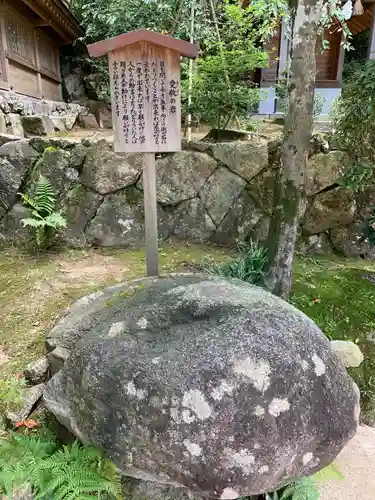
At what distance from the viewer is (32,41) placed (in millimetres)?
9609

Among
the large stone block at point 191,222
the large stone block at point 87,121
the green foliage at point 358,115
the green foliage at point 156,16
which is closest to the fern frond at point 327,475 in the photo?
the large stone block at point 191,222

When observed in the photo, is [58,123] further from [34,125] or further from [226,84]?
[226,84]

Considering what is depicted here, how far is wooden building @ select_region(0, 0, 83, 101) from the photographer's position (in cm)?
777

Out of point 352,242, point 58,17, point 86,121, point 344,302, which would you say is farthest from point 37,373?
point 86,121

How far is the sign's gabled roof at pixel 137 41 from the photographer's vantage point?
285cm

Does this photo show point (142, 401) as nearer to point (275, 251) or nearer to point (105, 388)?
point (105, 388)

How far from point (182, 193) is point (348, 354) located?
3010 millimetres

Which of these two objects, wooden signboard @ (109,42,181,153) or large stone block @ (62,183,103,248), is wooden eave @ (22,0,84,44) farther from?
wooden signboard @ (109,42,181,153)

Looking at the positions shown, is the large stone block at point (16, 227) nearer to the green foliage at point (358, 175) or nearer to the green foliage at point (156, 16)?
the green foliage at point (358, 175)

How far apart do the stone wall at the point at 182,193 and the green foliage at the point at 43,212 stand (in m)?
0.21

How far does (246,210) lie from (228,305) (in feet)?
10.4

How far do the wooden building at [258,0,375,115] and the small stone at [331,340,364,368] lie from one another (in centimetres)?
929

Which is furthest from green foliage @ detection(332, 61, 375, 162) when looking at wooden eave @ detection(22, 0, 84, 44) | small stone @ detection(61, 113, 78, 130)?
small stone @ detection(61, 113, 78, 130)

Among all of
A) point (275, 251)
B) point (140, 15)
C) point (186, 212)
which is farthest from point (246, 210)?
point (140, 15)
